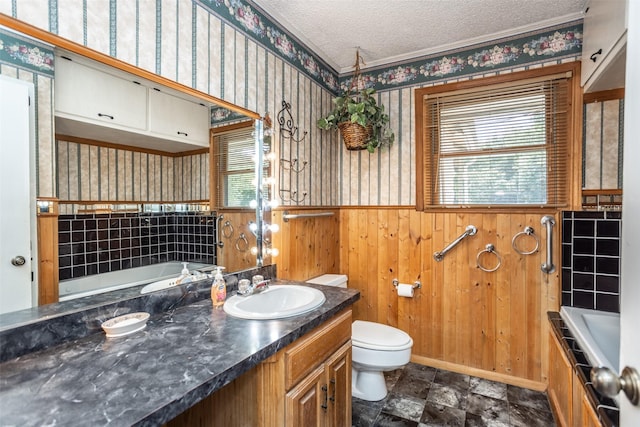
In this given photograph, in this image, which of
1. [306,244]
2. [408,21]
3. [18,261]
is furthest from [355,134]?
[18,261]

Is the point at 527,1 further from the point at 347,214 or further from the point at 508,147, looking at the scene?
the point at 347,214

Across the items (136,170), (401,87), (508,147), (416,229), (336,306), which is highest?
(401,87)

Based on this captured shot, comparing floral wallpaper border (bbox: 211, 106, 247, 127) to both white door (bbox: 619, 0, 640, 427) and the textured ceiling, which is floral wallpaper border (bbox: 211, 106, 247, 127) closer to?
the textured ceiling

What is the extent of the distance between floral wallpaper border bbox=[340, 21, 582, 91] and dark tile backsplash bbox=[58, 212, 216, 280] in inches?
76.4

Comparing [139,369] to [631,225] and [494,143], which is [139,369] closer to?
[631,225]

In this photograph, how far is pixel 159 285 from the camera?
4.86 feet

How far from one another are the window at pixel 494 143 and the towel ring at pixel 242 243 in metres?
1.43

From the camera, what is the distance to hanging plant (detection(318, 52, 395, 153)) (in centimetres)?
244

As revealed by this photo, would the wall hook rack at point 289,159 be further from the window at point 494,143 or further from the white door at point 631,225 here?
the white door at point 631,225

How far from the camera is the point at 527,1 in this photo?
1954 mm

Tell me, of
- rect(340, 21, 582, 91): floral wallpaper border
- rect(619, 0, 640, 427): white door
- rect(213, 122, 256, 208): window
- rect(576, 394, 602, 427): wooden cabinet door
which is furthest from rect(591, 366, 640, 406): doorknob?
rect(340, 21, 582, 91): floral wallpaper border

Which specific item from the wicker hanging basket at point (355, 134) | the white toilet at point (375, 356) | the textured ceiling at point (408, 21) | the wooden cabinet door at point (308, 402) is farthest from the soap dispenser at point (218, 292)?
the textured ceiling at point (408, 21)

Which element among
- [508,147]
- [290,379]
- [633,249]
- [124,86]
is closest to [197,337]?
[290,379]

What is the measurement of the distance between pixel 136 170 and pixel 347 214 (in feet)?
6.20
